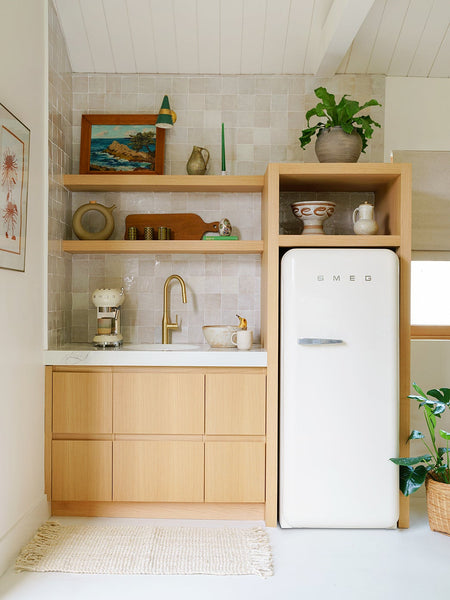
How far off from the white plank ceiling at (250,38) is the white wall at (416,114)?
66 millimetres

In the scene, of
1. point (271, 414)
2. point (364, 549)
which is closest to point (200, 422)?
point (271, 414)

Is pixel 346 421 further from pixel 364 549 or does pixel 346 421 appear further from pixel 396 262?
pixel 396 262

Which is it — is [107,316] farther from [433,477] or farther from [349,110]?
[433,477]

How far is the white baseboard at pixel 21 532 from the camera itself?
2.34m

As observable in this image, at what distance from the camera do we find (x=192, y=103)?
3.43 m

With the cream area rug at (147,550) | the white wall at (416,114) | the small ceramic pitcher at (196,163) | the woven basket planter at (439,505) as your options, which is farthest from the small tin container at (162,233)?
the woven basket planter at (439,505)

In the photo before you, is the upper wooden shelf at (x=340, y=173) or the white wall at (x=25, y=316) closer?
the white wall at (x=25, y=316)

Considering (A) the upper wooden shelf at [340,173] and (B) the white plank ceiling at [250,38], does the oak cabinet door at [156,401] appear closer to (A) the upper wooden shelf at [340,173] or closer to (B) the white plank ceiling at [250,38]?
(A) the upper wooden shelf at [340,173]

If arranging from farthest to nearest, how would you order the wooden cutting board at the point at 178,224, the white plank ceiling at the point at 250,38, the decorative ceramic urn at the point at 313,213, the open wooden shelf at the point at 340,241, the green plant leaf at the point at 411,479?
1. the wooden cutting board at the point at 178,224
2. the white plank ceiling at the point at 250,38
3. the decorative ceramic urn at the point at 313,213
4. the open wooden shelf at the point at 340,241
5. the green plant leaf at the point at 411,479

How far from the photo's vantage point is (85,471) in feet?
9.50

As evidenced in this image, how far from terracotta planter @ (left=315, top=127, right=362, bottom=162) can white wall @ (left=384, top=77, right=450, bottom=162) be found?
21.0 inches

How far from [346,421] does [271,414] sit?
377 mm

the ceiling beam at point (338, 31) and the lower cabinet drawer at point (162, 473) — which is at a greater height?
the ceiling beam at point (338, 31)

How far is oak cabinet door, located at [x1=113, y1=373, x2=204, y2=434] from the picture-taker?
288cm
